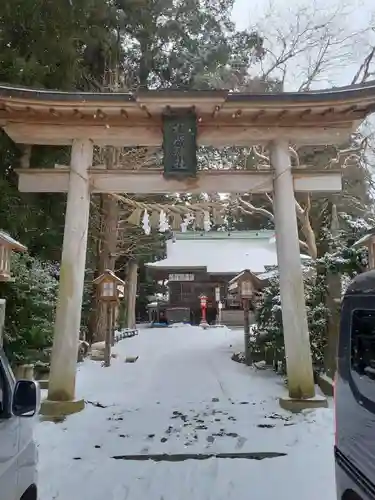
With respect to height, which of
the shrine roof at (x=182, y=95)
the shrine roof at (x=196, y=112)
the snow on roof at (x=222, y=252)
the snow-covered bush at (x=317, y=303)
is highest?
the snow on roof at (x=222, y=252)

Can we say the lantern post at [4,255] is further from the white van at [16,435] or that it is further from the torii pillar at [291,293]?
the white van at [16,435]

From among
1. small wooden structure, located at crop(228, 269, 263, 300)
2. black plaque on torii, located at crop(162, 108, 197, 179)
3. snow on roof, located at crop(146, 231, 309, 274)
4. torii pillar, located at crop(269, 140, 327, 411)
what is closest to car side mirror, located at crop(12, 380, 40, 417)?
torii pillar, located at crop(269, 140, 327, 411)

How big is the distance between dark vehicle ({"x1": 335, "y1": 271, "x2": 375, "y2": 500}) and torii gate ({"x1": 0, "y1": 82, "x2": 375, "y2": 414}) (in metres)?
4.49

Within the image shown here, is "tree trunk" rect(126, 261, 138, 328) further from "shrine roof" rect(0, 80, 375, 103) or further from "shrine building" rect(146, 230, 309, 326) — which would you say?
"shrine roof" rect(0, 80, 375, 103)

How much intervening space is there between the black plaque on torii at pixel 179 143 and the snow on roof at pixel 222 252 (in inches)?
811

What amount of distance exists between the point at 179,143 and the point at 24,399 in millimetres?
5867

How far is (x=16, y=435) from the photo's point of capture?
9.17 ft

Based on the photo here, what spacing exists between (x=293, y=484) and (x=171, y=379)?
586cm

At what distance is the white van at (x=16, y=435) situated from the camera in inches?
99.5

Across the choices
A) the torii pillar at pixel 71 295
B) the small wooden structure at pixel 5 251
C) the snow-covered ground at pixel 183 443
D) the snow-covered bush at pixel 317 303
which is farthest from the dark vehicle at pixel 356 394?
the snow-covered bush at pixel 317 303

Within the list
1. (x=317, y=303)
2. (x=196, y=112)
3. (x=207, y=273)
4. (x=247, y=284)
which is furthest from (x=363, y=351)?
(x=207, y=273)

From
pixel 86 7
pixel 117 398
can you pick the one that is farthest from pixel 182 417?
pixel 86 7

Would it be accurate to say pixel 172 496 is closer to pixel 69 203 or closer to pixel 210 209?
pixel 69 203

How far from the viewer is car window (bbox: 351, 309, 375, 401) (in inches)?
104
